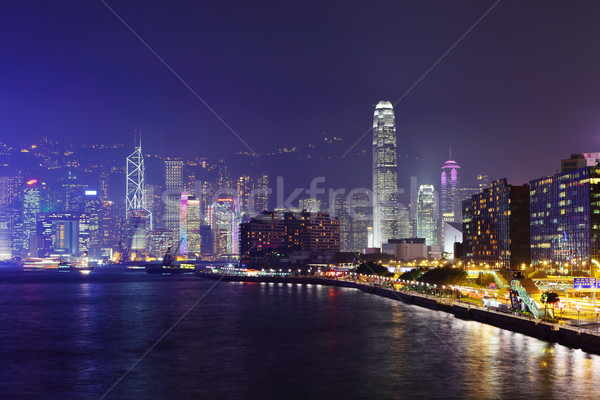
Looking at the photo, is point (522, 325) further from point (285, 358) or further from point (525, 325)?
point (285, 358)

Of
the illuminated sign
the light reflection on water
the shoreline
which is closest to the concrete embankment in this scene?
the shoreline

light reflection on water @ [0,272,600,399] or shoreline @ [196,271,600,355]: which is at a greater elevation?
shoreline @ [196,271,600,355]

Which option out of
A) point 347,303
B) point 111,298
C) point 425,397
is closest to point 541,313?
point 425,397

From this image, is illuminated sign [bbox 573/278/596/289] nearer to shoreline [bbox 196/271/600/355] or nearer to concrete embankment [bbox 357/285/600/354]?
shoreline [bbox 196/271/600/355]

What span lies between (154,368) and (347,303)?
7875 cm

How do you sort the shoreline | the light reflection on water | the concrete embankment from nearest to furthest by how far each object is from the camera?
the light reflection on water → the concrete embankment → the shoreline

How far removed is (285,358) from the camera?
72.2 meters

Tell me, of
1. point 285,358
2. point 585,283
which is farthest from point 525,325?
point 285,358

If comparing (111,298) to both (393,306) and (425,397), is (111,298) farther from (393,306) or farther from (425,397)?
(425,397)

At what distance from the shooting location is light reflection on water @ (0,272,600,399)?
56.6 metres

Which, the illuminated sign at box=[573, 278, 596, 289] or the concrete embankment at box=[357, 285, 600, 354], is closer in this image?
the concrete embankment at box=[357, 285, 600, 354]

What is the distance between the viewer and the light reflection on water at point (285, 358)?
56625mm

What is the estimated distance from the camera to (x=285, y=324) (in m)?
103

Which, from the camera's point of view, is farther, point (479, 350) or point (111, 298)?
point (111, 298)
